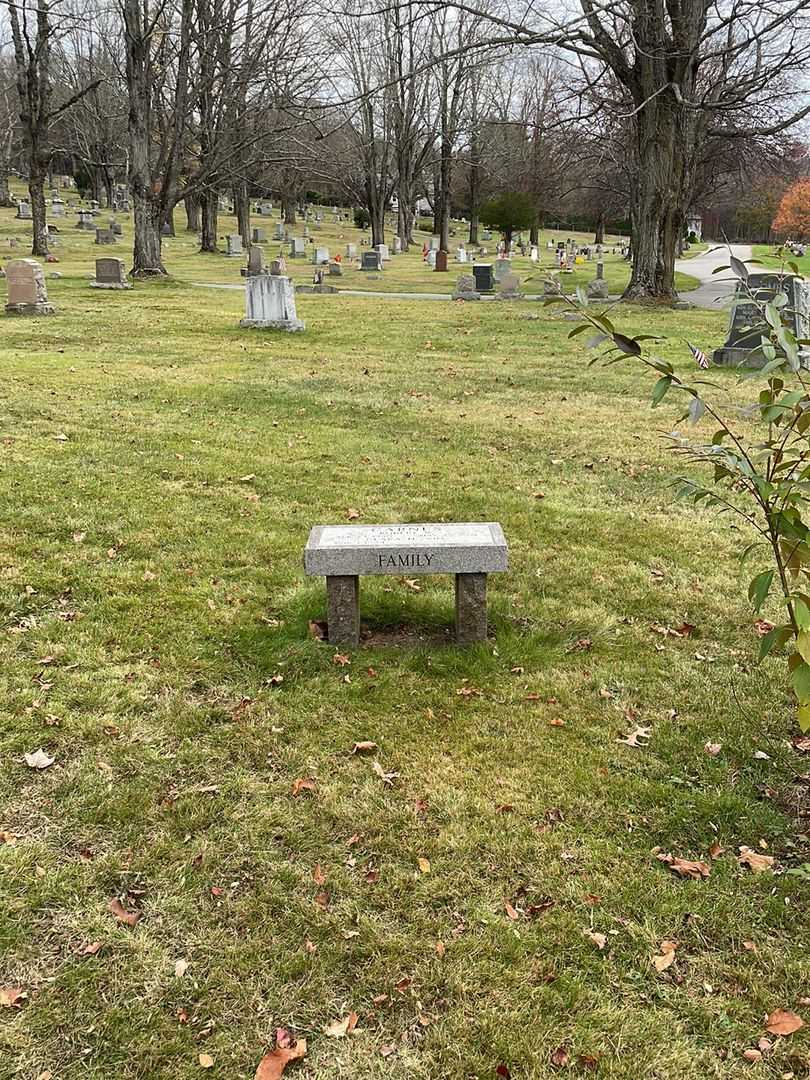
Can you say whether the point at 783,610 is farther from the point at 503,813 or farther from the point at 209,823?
the point at 209,823

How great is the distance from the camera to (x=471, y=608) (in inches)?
182

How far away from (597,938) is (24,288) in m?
18.3

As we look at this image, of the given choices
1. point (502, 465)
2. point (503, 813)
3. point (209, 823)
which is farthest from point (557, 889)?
point (502, 465)

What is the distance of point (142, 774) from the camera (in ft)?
11.8

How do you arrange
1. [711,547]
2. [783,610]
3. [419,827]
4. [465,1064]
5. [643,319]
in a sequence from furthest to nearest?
[643,319]
[711,547]
[783,610]
[419,827]
[465,1064]

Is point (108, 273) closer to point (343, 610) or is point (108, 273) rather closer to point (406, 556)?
point (343, 610)

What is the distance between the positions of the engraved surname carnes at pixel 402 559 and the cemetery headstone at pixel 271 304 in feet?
43.0

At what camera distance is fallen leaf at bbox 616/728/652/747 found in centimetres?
384

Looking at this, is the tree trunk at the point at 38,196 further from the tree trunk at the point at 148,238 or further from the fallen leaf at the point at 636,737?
the fallen leaf at the point at 636,737

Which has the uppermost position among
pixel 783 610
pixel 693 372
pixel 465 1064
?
pixel 693 372

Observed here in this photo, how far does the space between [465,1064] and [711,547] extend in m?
4.59

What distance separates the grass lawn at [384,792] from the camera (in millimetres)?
2518

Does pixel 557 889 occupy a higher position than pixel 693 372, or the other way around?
pixel 693 372

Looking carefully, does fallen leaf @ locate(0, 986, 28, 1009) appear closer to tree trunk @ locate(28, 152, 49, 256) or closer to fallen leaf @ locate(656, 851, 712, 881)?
Answer: fallen leaf @ locate(656, 851, 712, 881)
